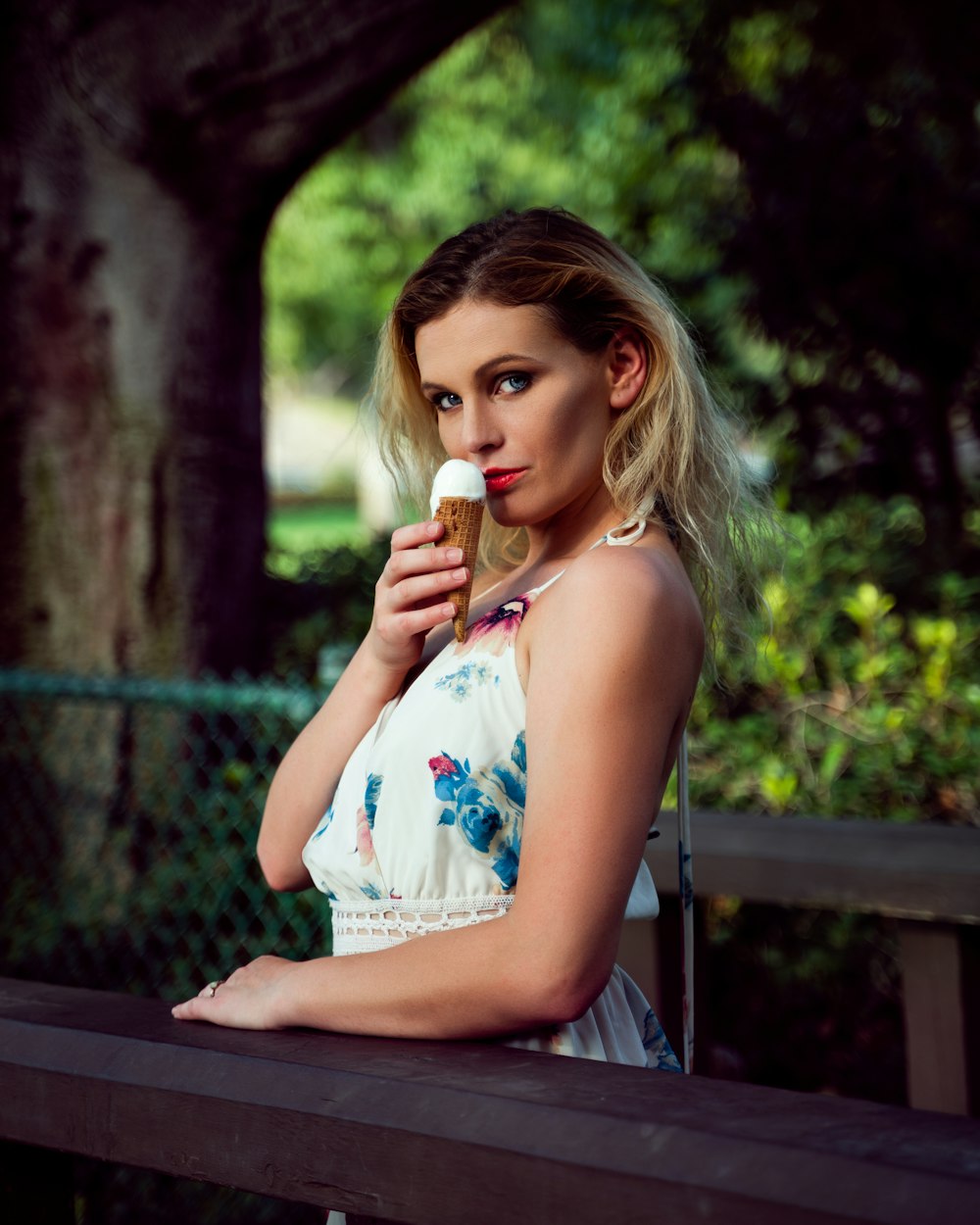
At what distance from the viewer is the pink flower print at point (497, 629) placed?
160 centimetres

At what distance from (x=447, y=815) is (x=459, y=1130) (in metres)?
0.40

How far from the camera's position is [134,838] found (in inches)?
166

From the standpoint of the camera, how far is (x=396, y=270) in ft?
57.7

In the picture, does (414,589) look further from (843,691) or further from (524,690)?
(843,691)

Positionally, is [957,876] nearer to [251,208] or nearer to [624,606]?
[624,606]

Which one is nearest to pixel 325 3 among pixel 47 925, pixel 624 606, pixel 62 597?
pixel 62 597

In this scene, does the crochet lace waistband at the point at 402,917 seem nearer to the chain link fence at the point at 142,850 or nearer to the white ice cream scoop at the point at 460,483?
the white ice cream scoop at the point at 460,483

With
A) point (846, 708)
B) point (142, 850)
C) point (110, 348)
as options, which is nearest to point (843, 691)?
point (846, 708)

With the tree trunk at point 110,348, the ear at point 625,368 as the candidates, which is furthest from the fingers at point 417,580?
the tree trunk at point 110,348

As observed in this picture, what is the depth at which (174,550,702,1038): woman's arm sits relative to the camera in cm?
136

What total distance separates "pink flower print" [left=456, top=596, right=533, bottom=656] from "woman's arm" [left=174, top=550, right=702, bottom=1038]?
Result: 11 cm

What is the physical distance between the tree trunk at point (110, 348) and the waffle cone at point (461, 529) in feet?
10.2

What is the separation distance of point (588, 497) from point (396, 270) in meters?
16.5

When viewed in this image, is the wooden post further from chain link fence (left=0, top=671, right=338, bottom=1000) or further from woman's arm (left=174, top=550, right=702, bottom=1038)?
woman's arm (left=174, top=550, right=702, bottom=1038)
